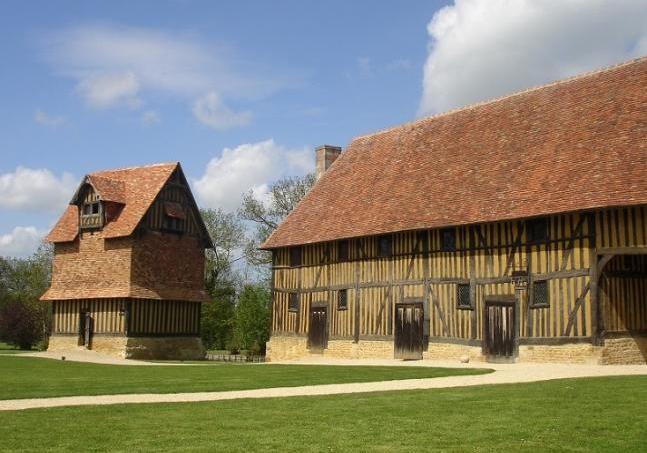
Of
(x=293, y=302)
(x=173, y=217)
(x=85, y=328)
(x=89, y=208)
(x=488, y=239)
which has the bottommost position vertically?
(x=85, y=328)

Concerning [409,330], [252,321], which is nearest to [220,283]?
[252,321]

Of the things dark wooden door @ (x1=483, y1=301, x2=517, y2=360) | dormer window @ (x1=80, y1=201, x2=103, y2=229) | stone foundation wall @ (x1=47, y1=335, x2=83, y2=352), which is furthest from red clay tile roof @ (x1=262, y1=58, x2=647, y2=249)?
stone foundation wall @ (x1=47, y1=335, x2=83, y2=352)

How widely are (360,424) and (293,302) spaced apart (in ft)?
70.8

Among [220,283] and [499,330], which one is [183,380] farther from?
[220,283]

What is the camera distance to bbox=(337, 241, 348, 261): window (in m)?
28.9

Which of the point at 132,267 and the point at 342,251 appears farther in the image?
the point at 132,267

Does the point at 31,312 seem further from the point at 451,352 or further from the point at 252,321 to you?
the point at 451,352

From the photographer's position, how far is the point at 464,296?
24.4 meters

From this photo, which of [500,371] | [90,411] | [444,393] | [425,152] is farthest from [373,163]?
[90,411]

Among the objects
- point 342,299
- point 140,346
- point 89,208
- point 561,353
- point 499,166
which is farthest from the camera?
point 89,208

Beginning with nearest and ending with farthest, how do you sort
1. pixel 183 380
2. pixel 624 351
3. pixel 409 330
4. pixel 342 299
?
pixel 183 380 → pixel 624 351 → pixel 409 330 → pixel 342 299

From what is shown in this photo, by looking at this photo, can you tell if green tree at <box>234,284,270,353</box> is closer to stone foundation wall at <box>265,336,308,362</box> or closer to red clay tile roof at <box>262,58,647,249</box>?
stone foundation wall at <box>265,336,308,362</box>

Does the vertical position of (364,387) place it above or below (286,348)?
below

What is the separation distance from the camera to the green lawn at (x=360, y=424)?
832cm
